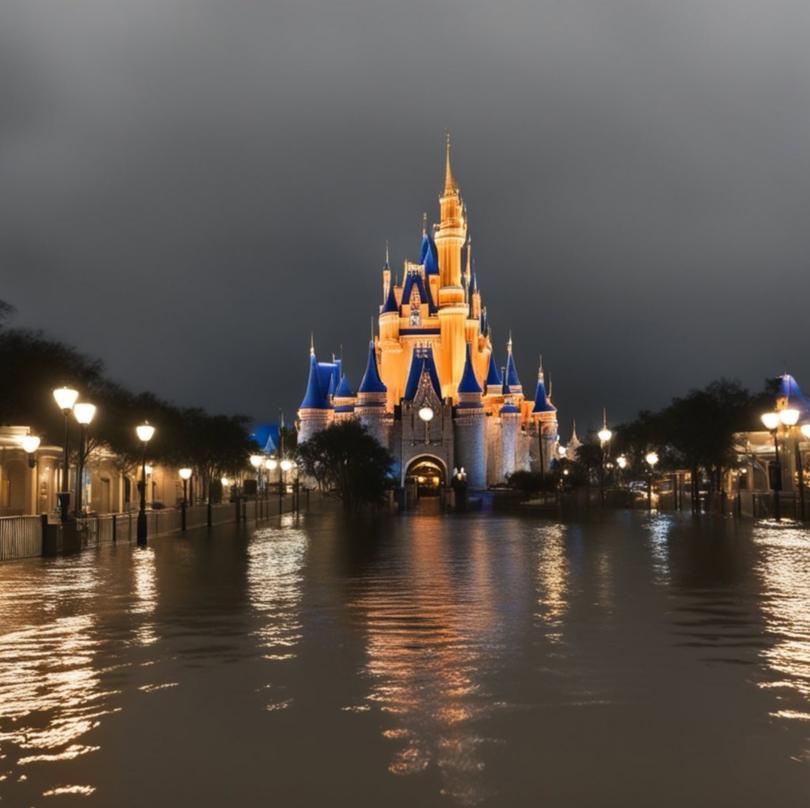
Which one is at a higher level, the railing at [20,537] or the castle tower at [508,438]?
the castle tower at [508,438]

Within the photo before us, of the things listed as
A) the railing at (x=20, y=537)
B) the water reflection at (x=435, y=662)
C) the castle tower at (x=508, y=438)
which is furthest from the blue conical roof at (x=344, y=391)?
the water reflection at (x=435, y=662)

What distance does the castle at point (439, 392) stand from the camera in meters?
94.1

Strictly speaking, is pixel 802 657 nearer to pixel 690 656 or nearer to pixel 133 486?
pixel 690 656

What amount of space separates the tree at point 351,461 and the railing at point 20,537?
1189 inches

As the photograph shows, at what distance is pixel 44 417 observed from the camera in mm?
42062

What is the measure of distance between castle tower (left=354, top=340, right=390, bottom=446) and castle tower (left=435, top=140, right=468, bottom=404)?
8546 millimetres

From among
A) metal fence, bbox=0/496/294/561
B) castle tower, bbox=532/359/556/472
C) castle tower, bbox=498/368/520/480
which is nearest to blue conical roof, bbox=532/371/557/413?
castle tower, bbox=532/359/556/472

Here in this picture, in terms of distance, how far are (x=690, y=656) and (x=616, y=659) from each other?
24.9 inches

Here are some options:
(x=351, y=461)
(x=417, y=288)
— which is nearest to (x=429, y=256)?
(x=417, y=288)

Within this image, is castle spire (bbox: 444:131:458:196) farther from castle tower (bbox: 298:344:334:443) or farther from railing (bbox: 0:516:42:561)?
railing (bbox: 0:516:42:561)

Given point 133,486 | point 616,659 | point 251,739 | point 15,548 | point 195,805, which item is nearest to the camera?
point 195,805

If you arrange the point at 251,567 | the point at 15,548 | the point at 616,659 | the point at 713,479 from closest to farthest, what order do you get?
the point at 616,659, the point at 251,567, the point at 15,548, the point at 713,479

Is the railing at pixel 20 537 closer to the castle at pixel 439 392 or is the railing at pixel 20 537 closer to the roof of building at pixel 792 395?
the roof of building at pixel 792 395

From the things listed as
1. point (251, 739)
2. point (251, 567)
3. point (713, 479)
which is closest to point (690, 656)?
point (251, 739)
